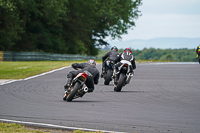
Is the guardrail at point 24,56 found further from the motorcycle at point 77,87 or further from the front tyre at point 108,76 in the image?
the motorcycle at point 77,87

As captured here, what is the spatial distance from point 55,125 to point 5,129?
39.0 inches

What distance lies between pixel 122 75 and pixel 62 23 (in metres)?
56.1

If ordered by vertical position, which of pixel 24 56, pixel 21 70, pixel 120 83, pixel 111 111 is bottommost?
pixel 21 70

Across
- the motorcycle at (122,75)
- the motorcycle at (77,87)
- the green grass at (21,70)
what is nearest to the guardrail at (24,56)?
the green grass at (21,70)

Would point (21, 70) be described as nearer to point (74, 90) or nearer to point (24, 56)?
point (74, 90)

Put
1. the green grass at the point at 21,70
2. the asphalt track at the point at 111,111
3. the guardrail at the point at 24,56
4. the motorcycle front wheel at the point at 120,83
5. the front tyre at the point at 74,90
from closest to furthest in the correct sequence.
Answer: the asphalt track at the point at 111,111 → the front tyre at the point at 74,90 → the motorcycle front wheel at the point at 120,83 → the green grass at the point at 21,70 → the guardrail at the point at 24,56

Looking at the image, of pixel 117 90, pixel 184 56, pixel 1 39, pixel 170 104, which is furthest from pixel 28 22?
pixel 184 56

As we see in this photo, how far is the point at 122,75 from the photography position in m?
15.4

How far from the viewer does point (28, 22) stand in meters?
58.3

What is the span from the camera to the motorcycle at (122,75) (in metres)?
15.3

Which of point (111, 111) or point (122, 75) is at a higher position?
point (122, 75)

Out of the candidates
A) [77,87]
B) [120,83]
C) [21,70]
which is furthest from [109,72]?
[21,70]

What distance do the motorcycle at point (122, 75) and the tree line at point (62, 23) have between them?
97.1 ft

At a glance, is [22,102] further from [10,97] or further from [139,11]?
[139,11]
